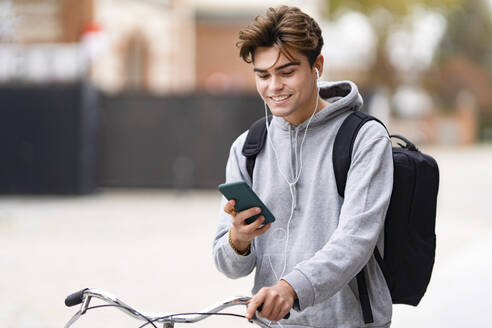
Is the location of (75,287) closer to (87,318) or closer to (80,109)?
(87,318)

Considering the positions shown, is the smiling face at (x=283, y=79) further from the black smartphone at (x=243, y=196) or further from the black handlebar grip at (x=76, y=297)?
the black handlebar grip at (x=76, y=297)

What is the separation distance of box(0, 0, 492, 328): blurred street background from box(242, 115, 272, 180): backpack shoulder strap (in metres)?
3.88

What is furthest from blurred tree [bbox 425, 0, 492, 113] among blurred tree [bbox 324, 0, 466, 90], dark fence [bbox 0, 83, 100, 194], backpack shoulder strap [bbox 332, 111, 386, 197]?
backpack shoulder strap [bbox 332, 111, 386, 197]

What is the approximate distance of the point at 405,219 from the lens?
2.50 meters

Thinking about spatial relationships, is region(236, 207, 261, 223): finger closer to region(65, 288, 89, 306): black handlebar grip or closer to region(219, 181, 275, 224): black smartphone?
region(219, 181, 275, 224): black smartphone

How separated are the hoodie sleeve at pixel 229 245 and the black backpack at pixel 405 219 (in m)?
0.34

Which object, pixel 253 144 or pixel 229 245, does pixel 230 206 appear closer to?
pixel 229 245

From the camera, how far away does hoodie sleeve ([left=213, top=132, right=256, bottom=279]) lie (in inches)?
98.5

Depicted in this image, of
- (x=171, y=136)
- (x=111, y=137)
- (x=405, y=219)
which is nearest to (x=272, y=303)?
(x=405, y=219)

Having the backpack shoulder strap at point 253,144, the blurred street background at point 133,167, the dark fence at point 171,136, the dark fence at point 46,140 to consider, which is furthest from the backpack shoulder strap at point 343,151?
the dark fence at point 171,136

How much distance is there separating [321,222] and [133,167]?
16815 mm

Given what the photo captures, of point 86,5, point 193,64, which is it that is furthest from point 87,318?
point 193,64

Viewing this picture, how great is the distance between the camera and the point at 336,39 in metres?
58.9

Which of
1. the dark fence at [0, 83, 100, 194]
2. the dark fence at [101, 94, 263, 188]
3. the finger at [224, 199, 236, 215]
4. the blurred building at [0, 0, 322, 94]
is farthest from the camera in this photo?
the blurred building at [0, 0, 322, 94]
